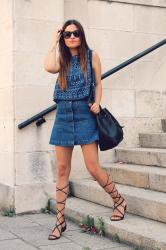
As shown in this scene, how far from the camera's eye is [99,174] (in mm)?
5199

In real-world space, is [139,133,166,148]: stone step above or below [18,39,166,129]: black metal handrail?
below

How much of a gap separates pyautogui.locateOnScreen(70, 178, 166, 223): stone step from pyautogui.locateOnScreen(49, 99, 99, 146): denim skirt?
34.8 inches

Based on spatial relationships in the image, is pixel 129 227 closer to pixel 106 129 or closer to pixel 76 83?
pixel 106 129

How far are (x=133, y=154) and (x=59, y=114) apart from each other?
1.86 meters

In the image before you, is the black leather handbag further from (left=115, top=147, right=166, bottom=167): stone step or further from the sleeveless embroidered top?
(left=115, top=147, right=166, bottom=167): stone step

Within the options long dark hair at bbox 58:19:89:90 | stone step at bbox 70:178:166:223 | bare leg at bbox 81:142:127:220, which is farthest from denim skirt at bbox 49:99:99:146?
stone step at bbox 70:178:166:223

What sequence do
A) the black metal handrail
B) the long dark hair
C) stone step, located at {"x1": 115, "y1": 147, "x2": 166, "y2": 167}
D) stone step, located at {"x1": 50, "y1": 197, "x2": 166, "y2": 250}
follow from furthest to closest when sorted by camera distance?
the black metal handrail → stone step, located at {"x1": 115, "y1": 147, "x2": 166, "y2": 167} → the long dark hair → stone step, located at {"x1": 50, "y1": 197, "x2": 166, "y2": 250}

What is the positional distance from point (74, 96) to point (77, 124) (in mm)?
284

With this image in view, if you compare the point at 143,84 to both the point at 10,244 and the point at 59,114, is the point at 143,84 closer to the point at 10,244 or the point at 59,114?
the point at 59,114

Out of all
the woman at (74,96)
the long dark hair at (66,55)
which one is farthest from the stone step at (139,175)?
the long dark hair at (66,55)

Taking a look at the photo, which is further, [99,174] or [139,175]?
[139,175]

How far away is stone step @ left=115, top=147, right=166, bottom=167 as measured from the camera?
244 inches

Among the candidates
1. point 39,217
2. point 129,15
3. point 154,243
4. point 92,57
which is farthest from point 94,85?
point 129,15

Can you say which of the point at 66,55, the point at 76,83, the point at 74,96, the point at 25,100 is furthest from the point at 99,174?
the point at 25,100
